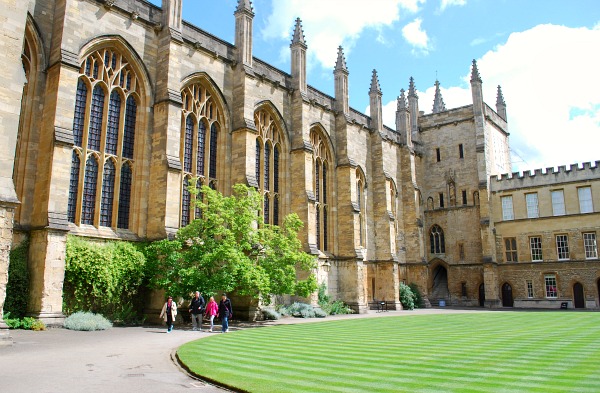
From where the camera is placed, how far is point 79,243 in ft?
59.6

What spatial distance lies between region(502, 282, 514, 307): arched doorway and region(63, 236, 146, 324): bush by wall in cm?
2944

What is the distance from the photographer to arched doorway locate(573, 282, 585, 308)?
1406 inches

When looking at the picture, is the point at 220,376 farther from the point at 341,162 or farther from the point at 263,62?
the point at 341,162

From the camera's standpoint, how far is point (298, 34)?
30.8 metres

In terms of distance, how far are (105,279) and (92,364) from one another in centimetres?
931

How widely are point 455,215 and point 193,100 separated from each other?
85.4 feet

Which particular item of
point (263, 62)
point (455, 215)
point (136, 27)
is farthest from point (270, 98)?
point (455, 215)


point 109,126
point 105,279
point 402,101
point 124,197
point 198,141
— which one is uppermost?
point 402,101

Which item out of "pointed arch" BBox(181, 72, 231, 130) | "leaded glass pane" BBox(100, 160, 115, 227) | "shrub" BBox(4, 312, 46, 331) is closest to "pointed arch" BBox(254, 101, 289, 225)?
"pointed arch" BBox(181, 72, 231, 130)

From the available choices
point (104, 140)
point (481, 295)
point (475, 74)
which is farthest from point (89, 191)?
point (475, 74)

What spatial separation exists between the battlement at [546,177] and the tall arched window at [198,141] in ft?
82.2

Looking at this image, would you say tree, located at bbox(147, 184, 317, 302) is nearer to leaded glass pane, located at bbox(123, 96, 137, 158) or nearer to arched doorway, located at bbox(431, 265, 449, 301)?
leaded glass pane, located at bbox(123, 96, 137, 158)

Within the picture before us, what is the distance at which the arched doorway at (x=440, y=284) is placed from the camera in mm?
41728

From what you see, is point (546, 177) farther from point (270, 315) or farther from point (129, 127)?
point (129, 127)
